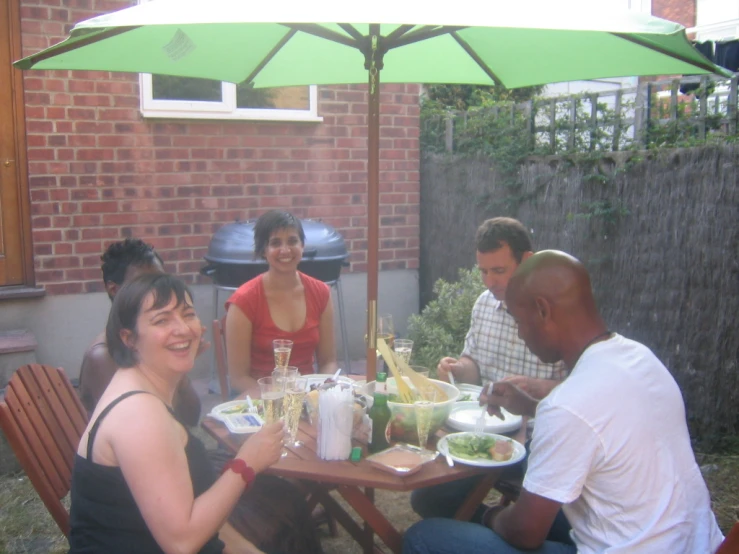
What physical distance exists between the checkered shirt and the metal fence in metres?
1.96

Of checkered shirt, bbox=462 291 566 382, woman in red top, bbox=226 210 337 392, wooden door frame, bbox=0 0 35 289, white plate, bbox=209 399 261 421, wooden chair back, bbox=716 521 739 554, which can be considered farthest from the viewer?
wooden door frame, bbox=0 0 35 289

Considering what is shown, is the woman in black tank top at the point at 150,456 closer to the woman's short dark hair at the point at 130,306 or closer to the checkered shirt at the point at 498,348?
the woman's short dark hair at the point at 130,306

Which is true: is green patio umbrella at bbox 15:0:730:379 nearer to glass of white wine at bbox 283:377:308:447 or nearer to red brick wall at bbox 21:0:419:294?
glass of white wine at bbox 283:377:308:447

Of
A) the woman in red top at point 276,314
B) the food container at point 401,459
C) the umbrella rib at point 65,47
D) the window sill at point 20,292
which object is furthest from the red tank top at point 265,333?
the window sill at point 20,292

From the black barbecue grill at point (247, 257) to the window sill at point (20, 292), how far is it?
1170mm

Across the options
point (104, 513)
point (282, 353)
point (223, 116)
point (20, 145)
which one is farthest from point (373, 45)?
point (20, 145)

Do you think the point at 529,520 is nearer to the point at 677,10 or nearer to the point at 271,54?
the point at 271,54

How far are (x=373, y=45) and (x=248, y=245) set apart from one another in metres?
2.59

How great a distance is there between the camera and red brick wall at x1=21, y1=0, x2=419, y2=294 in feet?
17.4

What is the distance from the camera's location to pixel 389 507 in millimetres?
4062

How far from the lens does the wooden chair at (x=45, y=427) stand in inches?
95.3

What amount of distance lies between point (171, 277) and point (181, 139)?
379 centimetres

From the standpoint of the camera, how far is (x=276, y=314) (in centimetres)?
372

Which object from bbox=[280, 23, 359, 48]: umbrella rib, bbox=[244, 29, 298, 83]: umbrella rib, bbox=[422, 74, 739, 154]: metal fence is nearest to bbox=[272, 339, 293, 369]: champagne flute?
bbox=[280, 23, 359, 48]: umbrella rib
